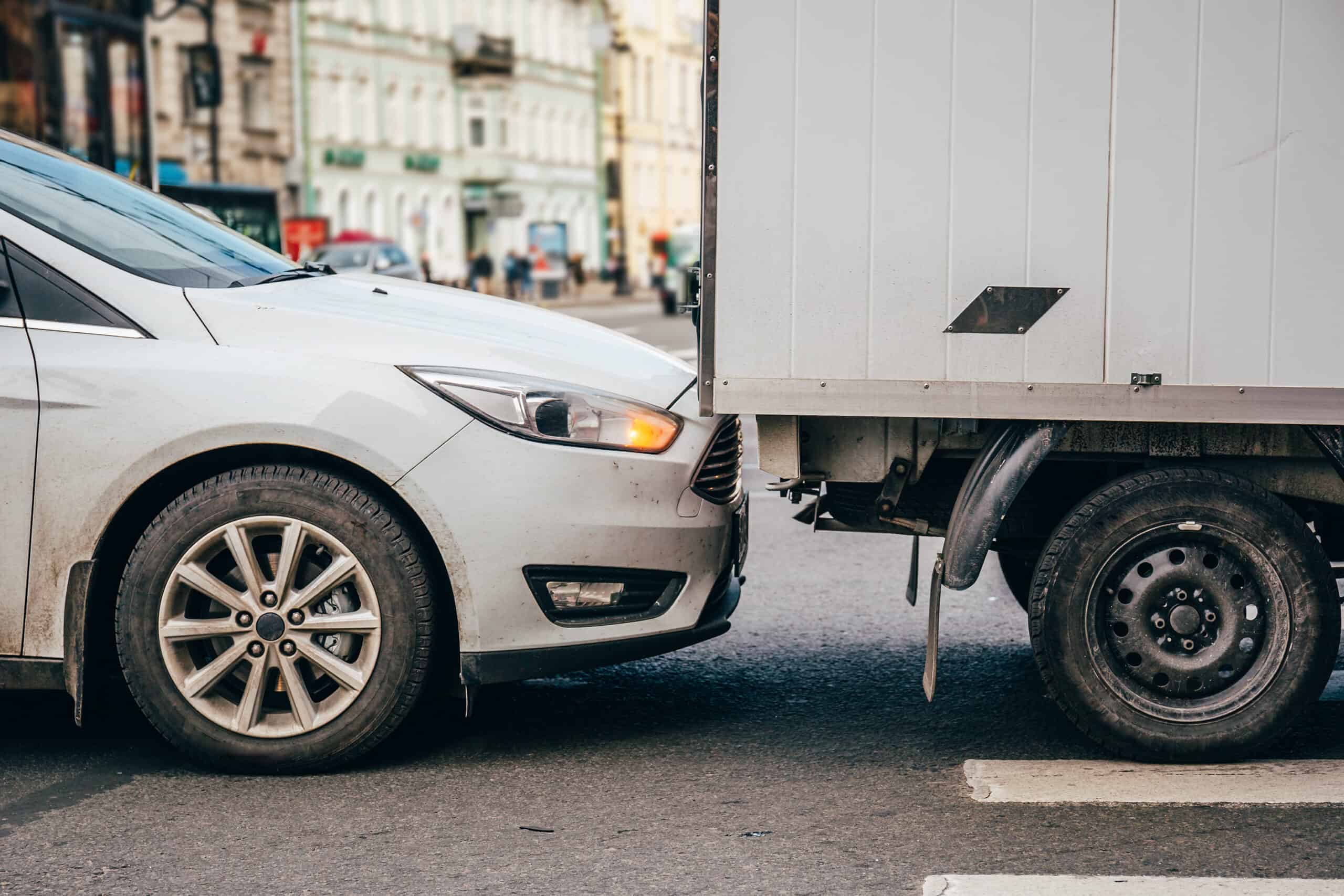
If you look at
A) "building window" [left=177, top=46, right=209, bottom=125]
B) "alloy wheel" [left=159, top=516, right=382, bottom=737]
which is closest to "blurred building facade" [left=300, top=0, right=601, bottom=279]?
"building window" [left=177, top=46, right=209, bottom=125]

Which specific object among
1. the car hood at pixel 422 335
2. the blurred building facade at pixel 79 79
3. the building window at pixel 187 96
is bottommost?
the car hood at pixel 422 335

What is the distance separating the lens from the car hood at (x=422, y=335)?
4.45 m

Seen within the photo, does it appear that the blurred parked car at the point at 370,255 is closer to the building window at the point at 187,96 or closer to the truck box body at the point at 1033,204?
the building window at the point at 187,96

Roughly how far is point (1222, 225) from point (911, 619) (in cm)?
257

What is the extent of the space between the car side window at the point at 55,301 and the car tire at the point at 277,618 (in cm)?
49

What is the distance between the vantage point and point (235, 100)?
159 ft

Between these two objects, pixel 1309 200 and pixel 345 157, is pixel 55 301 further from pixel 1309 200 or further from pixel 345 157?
pixel 345 157

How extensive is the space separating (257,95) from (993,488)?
4911 cm

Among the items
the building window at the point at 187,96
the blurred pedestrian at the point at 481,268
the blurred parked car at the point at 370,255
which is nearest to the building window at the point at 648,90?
the blurred pedestrian at the point at 481,268

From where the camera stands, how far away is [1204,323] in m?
4.29

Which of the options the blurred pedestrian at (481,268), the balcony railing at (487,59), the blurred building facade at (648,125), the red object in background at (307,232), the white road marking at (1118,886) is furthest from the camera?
the blurred building facade at (648,125)

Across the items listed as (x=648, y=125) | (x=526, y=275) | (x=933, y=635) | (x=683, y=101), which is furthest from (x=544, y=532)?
(x=683, y=101)

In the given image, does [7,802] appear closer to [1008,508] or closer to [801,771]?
[801,771]

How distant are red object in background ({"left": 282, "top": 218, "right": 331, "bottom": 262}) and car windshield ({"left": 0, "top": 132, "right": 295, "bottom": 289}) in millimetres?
31587
